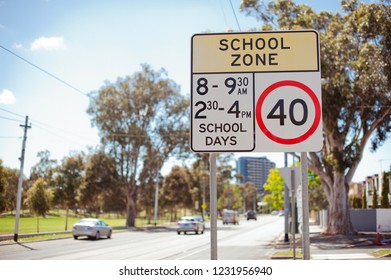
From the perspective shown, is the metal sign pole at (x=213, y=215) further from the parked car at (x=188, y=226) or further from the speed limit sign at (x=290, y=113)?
the parked car at (x=188, y=226)

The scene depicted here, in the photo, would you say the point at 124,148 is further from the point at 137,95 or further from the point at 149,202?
the point at 149,202

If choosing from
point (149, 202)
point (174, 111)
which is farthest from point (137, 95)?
point (149, 202)

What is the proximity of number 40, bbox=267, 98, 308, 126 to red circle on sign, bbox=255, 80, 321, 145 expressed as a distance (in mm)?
84

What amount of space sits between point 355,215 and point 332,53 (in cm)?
1449

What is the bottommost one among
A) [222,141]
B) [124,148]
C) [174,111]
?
[222,141]

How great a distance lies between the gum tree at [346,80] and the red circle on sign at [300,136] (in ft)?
48.8

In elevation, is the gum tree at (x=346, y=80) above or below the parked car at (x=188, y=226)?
above

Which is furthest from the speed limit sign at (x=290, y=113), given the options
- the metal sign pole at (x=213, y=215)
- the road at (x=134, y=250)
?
the road at (x=134, y=250)

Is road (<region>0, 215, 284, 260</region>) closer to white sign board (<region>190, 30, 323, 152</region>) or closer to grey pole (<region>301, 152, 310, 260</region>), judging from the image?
white sign board (<region>190, 30, 323, 152</region>)

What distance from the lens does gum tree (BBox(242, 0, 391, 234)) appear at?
56.6 ft

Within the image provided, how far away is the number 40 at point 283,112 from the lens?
3.49 metres

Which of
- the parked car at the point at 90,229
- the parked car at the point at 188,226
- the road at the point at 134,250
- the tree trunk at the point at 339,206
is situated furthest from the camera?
the parked car at the point at 188,226
